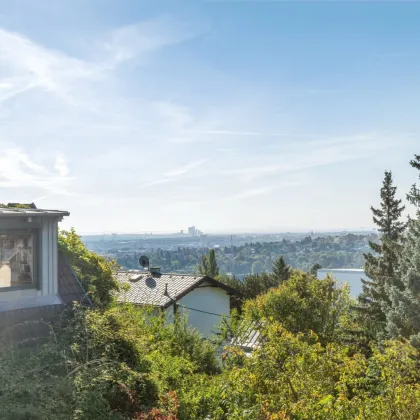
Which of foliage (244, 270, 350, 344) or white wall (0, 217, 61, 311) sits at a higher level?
white wall (0, 217, 61, 311)

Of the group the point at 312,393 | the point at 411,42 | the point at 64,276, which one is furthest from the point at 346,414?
the point at 411,42

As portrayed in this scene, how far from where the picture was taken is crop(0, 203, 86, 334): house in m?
7.97

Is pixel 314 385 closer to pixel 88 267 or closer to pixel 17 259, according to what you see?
pixel 17 259

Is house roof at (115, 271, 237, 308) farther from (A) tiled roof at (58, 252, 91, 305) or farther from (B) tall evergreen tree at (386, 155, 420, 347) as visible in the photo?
(A) tiled roof at (58, 252, 91, 305)

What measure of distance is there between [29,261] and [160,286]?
51.8 ft

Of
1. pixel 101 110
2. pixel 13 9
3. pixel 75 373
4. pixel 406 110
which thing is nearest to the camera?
pixel 75 373

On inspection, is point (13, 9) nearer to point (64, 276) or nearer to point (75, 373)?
point (64, 276)

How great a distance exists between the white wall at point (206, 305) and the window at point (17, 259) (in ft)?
48.5

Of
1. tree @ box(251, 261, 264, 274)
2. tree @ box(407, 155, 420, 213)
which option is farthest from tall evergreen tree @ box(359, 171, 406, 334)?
tree @ box(251, 261, 264, 274)

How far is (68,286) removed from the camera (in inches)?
361

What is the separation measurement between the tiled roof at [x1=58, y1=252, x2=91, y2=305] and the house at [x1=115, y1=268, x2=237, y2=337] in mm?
12461

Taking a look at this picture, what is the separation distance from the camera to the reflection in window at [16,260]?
8.07 meters

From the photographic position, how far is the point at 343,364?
7.81 meters

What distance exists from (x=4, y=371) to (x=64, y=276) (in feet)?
11.0
